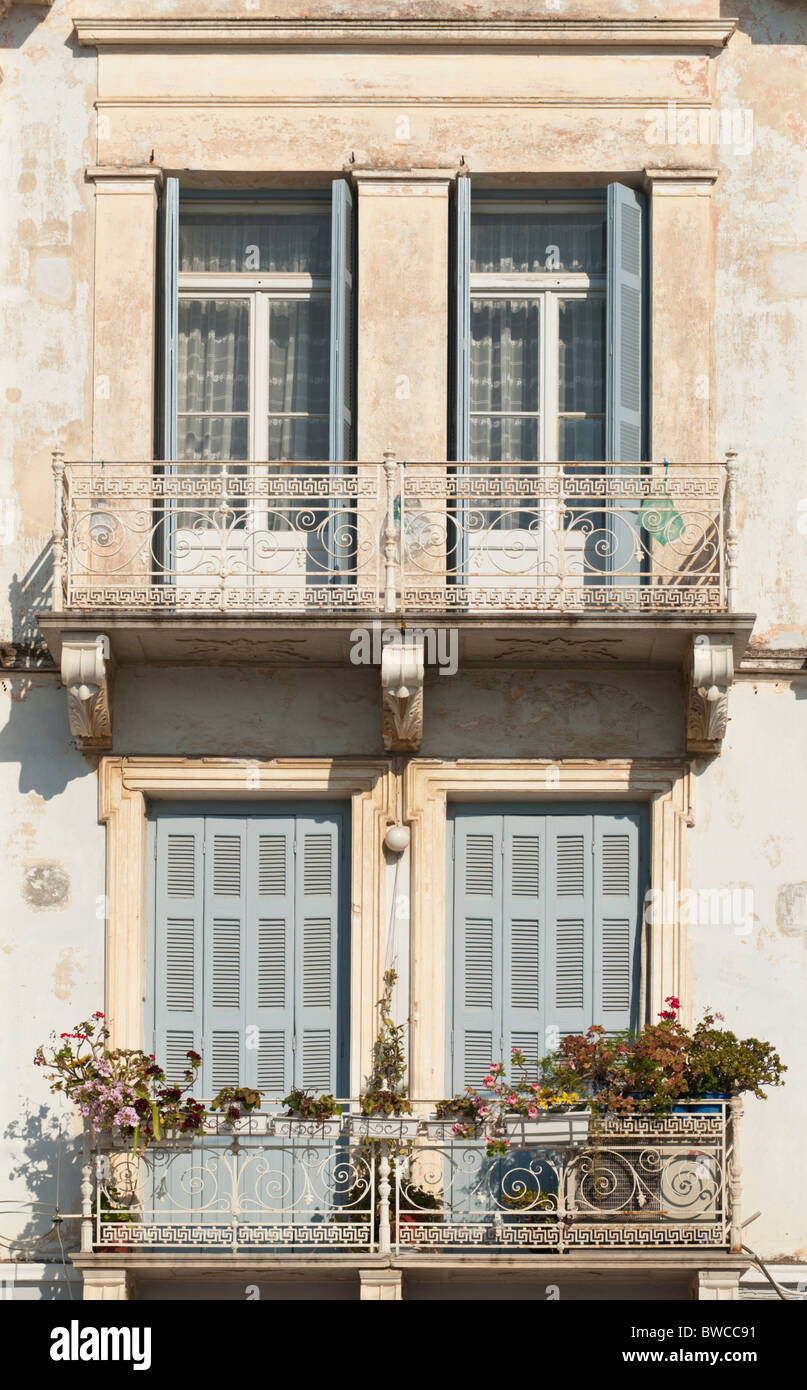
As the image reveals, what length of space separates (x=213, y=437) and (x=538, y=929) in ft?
12.9

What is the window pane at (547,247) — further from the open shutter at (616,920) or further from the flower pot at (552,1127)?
the flower pot at (552,1127)

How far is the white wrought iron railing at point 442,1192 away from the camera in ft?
49.8

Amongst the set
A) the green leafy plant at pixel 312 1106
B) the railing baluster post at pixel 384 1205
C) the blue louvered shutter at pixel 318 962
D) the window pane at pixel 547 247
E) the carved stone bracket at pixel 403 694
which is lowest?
the railing baluster post at pixel 384 1205

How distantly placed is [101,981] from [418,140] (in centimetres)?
591

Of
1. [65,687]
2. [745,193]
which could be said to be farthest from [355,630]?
[745,193]

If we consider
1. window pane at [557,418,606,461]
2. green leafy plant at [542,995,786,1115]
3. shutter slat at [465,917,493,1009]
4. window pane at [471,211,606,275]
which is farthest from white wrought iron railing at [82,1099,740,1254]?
window pane at [471,211,606,275]

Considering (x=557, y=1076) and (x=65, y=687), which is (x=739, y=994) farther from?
(x=65, y=687)

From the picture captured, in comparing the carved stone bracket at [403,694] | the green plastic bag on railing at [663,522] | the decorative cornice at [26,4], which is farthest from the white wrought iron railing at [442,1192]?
the decorative cornice at [26,4]

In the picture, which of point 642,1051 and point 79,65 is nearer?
point 642,1051

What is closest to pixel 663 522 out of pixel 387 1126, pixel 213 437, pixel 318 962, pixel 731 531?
pixel 731 531

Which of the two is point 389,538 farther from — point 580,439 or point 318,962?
point 318,962

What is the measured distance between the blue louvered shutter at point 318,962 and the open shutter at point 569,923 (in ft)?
4.44

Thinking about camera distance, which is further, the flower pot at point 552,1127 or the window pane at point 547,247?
the window pane at point 547,247

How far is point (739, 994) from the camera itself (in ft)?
53.3
